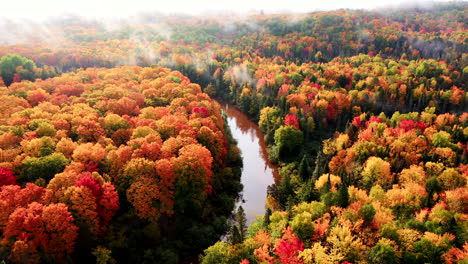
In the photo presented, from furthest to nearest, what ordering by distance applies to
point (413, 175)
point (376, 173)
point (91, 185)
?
1. point (376, 173)
2. point (413, 175)
3. point (91, 185)

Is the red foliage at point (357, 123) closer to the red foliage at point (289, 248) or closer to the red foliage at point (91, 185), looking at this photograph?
the red foliage at point (289, 248)

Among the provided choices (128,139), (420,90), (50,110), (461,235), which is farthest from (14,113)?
(420,90)

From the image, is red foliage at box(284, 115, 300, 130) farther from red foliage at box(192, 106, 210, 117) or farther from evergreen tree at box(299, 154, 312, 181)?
red foliage at box(192, 106, 210, 117)

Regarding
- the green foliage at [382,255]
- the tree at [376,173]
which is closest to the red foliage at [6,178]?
the green foliage at [382,255]

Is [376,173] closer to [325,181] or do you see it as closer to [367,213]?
[325,181]

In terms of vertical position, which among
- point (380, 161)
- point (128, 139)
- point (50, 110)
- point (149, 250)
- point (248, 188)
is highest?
point (50, 110)

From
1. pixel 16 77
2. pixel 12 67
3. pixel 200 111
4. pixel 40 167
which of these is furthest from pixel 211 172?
pixel 12 67

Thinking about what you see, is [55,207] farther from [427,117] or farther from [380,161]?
[427,117]
